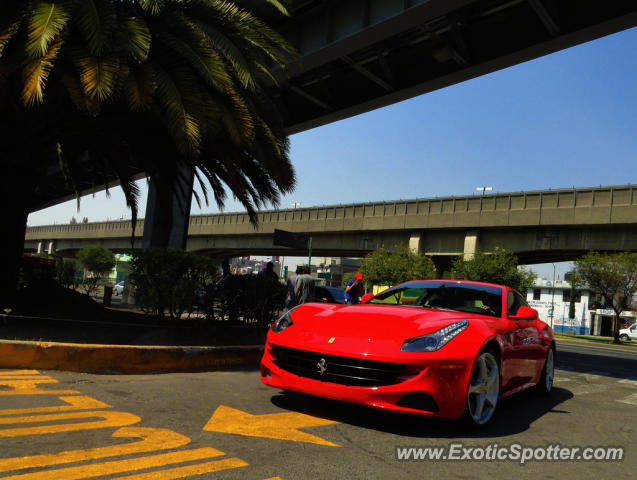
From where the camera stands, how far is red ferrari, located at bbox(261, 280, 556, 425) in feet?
13.2

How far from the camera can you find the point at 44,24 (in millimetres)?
7027

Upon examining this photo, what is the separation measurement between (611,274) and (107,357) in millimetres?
38601

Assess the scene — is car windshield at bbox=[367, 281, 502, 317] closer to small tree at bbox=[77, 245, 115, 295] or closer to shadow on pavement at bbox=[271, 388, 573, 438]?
shadow on pavement at bbox=[271, 388, 573, 438]

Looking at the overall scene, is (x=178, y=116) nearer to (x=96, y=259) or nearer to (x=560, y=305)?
(x=96, y=259)

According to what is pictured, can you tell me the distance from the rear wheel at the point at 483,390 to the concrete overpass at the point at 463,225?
27.9m

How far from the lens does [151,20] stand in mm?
8281

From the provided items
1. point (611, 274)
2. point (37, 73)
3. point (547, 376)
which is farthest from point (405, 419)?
point (611, 274)

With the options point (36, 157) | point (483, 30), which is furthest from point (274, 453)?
point (483, 30)

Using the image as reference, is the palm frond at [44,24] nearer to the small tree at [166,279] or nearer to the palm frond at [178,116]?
the palm frond at [178,116]

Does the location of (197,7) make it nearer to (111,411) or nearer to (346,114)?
(111,411)

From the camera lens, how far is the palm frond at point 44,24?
690cm

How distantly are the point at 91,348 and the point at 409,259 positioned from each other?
3347 cm

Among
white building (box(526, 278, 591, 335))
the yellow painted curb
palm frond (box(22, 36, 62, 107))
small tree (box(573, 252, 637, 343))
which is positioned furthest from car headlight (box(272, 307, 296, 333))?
white building (box(526, 278, 591, 335))

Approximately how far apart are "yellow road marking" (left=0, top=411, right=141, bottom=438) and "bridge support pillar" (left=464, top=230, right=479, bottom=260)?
33.2 meters
